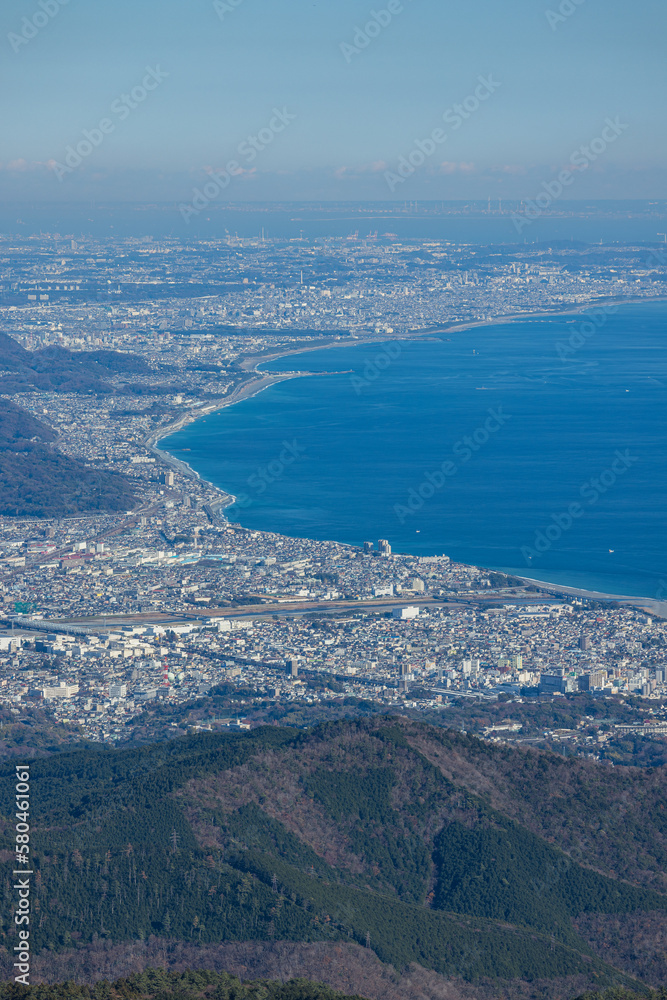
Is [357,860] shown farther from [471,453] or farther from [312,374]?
[312,374]

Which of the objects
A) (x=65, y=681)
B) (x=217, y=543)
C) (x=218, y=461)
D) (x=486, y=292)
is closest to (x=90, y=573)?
(x=217, y=543)

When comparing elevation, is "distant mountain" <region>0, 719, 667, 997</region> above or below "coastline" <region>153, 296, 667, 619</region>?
below

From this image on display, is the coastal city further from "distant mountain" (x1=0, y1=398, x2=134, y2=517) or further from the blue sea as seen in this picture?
the blue sea

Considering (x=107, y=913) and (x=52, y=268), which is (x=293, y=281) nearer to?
(x=52, y=268)

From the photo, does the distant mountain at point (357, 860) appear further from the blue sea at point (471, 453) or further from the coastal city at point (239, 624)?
the blue sea at point (471, 453)

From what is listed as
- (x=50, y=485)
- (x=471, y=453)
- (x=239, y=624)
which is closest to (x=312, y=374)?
(x=471, y=453)

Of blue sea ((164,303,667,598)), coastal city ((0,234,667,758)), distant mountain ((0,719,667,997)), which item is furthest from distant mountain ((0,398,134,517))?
distant mountain ((0,719,667,997))
